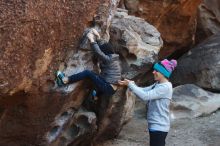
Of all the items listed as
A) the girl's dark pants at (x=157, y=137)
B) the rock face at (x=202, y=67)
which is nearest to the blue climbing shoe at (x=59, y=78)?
the girl's dark pants at (x=157, y=137)

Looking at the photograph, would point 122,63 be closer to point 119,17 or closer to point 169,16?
point 119,17

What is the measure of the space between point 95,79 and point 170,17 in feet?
16.5

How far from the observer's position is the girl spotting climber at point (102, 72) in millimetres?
6148

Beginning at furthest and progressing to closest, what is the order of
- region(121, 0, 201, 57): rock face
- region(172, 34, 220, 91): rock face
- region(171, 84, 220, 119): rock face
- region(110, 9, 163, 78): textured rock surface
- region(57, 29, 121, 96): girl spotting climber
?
region(121, 0, 201, 57): rock face, region(172, 34, 220, 91): rock face, region(171, 84, 220, 119): rock face, region(110, 9, 163, 78): textured rock surface, region(57, 29, 121, 96): girl spotting climber

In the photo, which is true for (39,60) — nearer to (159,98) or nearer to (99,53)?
(99,53)

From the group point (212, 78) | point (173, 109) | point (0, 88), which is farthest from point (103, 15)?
point (212, 78)

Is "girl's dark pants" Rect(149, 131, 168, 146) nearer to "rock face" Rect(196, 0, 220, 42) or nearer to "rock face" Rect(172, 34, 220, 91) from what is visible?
"rock face" Rect(172, 34, 220, 91)

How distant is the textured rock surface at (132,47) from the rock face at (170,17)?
266 cm

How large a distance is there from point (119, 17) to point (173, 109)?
2.22 m

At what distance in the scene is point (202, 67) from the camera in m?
10.3

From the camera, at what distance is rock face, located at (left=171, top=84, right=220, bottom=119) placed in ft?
30.2

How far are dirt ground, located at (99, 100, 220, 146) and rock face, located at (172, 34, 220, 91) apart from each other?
3.14 feet

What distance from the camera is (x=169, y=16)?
10906 millimetres

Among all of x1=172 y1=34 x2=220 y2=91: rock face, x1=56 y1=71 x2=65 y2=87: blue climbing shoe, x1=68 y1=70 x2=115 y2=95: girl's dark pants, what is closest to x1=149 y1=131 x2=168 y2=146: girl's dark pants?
x1=68 y1=70 x2=115 y2=95: girl's dark pants
